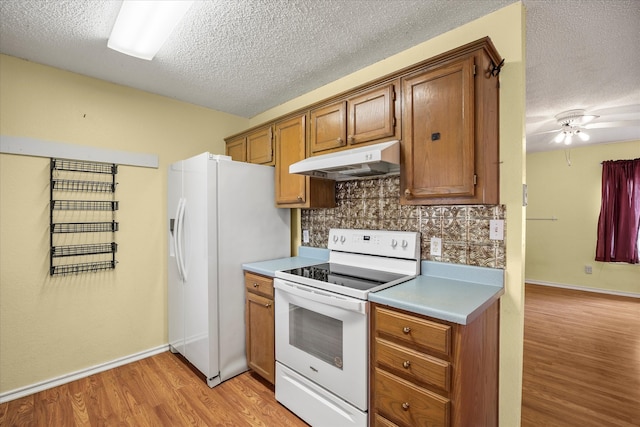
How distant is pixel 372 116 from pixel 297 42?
29.2 inches

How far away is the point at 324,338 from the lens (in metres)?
1.80

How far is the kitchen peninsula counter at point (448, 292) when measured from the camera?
4.30 feet

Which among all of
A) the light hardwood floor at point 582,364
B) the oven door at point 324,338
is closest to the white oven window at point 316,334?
the oven door at point 324,338

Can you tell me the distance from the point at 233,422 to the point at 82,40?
2700mm

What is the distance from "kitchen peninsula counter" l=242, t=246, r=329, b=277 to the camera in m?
2.26

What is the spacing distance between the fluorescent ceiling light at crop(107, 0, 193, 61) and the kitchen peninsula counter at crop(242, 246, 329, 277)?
5.55 ft

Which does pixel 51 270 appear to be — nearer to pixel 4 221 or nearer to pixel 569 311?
pixel 4 221

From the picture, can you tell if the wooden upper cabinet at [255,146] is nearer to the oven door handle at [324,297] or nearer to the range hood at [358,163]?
the range hood at [358,163]

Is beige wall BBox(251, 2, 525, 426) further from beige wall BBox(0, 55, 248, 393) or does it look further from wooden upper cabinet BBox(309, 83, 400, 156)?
beige wall BBox(0, 55, 248, 393)

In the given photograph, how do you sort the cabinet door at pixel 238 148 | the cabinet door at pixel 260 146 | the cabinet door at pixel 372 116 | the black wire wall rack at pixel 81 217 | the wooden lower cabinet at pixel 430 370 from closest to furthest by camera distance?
the wooden lower cabinet at pixel 430 370, the cabinet door at pixel 372 116, the black wire wall rack at pixel 81 217, the cabinet door at pixel 260 146, the cabinet door at pixel 238 148

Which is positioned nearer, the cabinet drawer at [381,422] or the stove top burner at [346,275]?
the cabinet drawer at [381,422]

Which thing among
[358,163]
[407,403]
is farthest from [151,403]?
[358,163]

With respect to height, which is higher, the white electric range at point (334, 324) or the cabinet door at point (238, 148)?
the cabinet door at point (238, 148)

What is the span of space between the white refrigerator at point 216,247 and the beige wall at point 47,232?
29 cm
